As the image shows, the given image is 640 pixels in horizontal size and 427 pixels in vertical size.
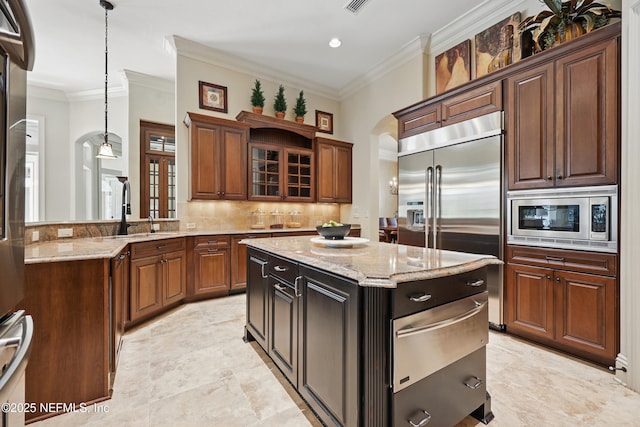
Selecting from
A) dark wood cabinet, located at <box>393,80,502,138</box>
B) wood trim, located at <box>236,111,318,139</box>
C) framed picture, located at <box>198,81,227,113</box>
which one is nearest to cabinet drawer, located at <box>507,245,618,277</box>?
dark wood cabinet, located at <box>393,80,502,138</box>

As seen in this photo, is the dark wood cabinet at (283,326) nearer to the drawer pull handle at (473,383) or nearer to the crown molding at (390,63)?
the drawer pull handle at (473,383)

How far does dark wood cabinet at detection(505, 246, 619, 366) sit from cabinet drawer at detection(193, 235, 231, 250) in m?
3.28

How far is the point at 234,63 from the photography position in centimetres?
454

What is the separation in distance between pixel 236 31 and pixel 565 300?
15.2 feet

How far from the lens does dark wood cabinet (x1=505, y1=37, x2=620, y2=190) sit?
2.10 m

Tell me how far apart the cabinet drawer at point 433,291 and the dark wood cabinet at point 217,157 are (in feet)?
11.4

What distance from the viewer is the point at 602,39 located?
213cm

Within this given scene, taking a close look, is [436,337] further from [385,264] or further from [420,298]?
[385,264]

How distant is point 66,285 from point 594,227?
11.8 feet

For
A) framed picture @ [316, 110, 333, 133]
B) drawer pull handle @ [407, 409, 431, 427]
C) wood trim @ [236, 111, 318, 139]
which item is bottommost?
drawer pull handle @ [407, 409, 431, 427]

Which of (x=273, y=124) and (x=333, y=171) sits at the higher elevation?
(x=273, y=124)

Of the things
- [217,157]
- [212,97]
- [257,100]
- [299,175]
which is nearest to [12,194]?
[217,157]

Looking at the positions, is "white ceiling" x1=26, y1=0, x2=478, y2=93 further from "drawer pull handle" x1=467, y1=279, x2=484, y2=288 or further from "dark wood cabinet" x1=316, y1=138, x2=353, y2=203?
"drawer pull handle" x1=467, y1=279, x2=484, y2=288

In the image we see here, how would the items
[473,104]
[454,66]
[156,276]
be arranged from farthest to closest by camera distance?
[454,66] → [156,276] → [473,104]
